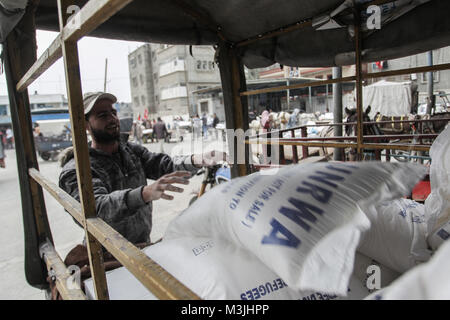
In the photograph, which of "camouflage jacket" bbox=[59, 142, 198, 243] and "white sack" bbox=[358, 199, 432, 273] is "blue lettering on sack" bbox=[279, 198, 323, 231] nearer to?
"white sack" bbox=[358, 199, 432, 273]

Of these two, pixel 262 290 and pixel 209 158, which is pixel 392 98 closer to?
pixel 209 158

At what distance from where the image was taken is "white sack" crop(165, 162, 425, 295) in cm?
75

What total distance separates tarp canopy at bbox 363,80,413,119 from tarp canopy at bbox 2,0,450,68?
1249 cm

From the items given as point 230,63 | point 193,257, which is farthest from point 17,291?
point 230,63

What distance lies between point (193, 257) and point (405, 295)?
802 mm

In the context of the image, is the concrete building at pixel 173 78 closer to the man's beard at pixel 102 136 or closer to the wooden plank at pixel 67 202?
the man's beard at pixel 102 136

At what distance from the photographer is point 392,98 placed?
46.1ft

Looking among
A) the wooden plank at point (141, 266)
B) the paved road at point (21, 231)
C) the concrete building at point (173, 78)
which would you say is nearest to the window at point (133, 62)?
the concrete building at point (173, 78)

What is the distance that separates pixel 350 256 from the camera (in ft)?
2.38

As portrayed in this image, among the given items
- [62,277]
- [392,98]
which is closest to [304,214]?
[62,277]

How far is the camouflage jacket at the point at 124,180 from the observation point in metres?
1.61

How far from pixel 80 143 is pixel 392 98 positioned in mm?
15882

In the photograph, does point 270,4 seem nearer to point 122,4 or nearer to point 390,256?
point 122,4
